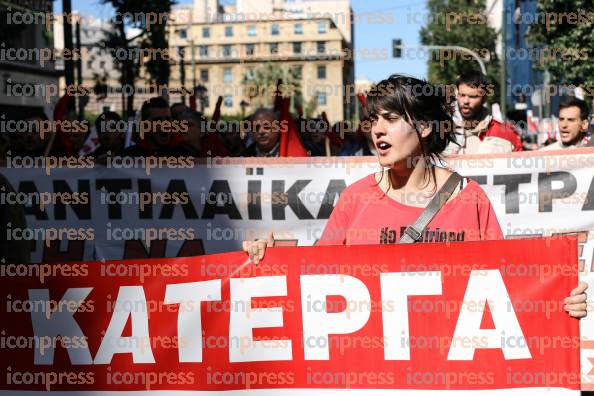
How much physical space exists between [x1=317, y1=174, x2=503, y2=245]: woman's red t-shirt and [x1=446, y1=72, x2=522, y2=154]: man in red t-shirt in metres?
3.10

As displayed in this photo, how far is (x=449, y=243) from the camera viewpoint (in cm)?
339

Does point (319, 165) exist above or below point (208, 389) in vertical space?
above

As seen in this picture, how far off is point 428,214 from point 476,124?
3486 mm

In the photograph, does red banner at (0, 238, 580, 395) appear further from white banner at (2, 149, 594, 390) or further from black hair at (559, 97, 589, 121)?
black hair at (559, 97, 589, 121)

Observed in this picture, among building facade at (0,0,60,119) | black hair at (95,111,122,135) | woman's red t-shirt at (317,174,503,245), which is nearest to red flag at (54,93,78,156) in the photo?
black hair at (95,111,122,135)

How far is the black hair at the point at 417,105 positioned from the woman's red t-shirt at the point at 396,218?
18cm

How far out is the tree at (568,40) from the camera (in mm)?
14445

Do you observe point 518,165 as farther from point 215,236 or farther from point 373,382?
point 373,382

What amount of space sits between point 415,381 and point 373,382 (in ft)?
0.52

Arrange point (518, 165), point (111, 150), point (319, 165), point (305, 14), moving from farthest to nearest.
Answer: point (305, 14), point (111, 150), point (319, 165), point (518, 165)

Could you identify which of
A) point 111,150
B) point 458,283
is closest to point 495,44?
point 111,150

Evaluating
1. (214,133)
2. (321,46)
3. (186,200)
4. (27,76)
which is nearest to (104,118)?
(214,133)

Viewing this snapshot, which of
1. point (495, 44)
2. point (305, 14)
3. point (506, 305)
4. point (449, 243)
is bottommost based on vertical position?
point (506, 305)

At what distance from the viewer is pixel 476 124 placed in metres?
6.68
